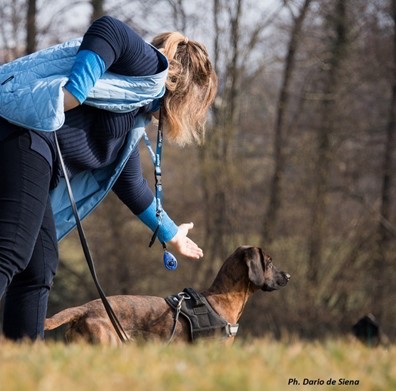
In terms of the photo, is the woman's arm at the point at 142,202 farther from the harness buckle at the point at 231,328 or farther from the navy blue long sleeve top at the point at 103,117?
the harness buckle at the point at 231,328

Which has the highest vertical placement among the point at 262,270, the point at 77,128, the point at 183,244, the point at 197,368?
the point at 77,128

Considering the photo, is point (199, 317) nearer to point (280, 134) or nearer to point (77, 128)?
point (77, 128)

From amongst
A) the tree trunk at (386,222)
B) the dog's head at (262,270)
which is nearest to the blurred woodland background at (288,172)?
the tree trunk at (386,222)

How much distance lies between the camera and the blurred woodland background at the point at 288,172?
14.5 meters

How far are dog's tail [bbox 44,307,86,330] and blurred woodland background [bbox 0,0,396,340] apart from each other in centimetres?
821

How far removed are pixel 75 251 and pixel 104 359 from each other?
42.0ft

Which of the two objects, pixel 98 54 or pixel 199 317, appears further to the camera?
pixel 199 317

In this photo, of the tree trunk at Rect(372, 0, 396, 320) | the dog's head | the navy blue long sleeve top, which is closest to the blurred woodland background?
the tree trunk at Rect(372, 0, 396, 320)

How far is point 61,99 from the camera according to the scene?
4051mm

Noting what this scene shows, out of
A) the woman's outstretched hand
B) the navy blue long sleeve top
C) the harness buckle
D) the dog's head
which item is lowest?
the harness buckle

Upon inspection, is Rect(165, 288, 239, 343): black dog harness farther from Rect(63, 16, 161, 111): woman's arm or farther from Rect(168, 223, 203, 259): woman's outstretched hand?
Rect(63, 16, 161, 111): woman's arm

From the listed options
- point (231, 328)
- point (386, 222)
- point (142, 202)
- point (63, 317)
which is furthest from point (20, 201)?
point (386, 222)

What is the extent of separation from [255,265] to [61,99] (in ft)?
10.7

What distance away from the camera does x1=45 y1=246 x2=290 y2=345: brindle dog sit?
6039 millimetres
